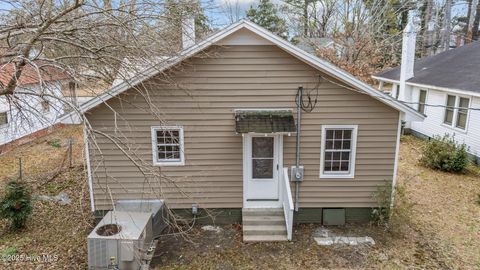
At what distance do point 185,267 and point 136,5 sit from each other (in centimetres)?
552

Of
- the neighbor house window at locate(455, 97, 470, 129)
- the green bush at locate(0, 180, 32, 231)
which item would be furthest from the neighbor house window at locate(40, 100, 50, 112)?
the neighbor house window at locate(455, 97, 470, 129)

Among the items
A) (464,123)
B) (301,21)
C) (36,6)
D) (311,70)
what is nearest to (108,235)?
(36,6)

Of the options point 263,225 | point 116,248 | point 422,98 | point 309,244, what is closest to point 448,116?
point 422,98

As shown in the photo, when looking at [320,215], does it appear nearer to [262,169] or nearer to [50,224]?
[262,169]

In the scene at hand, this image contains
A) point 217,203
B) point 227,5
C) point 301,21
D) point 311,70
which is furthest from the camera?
point 301,21

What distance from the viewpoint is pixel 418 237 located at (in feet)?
26.1

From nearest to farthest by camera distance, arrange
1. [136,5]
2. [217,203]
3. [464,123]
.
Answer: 1. [136,5]
2. [217,203]
3. [464,123]

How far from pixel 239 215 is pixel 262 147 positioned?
1.89 meters

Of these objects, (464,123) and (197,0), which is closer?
(197,0)

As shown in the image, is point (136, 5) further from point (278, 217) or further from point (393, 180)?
point (393, 180)

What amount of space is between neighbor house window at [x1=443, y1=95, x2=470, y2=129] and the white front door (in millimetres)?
9459

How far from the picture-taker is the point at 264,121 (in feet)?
25.5

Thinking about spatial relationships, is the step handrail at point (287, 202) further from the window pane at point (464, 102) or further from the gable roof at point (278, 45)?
the window pane at point (464, 102)

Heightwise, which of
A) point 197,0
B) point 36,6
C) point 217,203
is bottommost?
point 217,203
